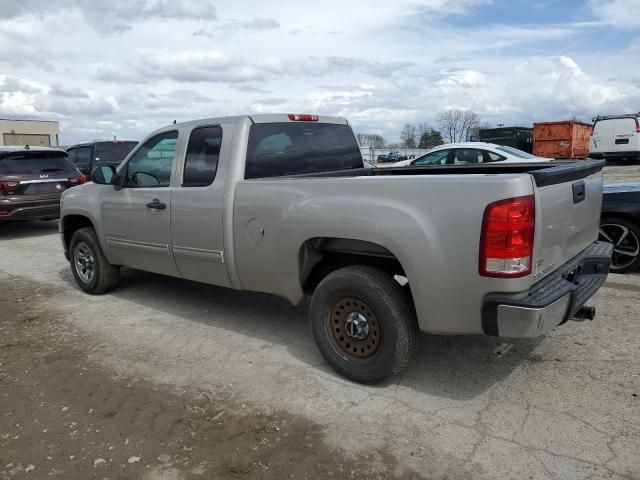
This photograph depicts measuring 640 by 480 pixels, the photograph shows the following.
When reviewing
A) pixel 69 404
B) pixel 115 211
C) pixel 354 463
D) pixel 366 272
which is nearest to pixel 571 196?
pixel 366 272

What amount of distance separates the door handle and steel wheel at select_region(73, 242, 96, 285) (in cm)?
150

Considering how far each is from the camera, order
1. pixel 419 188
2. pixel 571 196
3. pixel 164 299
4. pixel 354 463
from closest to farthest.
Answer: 1. pixel 354 463
2. pixel 419 188
3. pixel 571 196
4. pixel 164 299

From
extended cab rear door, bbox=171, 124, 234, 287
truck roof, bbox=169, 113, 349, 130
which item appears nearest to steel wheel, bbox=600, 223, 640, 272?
truck roof, bbox=169, 113, 349, 130

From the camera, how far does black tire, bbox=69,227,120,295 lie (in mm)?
5945

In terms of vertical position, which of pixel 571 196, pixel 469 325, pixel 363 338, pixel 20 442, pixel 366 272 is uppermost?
pixel 571 196

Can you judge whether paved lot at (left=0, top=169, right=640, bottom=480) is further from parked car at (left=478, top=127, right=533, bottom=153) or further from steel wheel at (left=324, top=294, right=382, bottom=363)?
parked car at (left=478, top=127, right=533, bottom=153)

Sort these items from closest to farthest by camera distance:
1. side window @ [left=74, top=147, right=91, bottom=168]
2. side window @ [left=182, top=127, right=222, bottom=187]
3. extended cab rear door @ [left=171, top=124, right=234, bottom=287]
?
extended cab rear door @ [left=171, top=124, right=234, bottom=287] < side window @ [left=182, top=127, right=222, bottom=187] < side window @ [left=74, top=147, right=91, bottom=168]

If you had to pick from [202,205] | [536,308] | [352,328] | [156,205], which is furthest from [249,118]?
[536,308]

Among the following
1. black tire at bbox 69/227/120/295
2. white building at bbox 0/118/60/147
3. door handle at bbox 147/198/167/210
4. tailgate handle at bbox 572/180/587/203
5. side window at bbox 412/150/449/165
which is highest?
white building at bbox 0/118/60/147

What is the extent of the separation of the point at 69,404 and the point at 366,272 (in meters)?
2.18

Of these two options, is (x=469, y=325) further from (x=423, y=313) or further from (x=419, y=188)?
(x=419, y=188)

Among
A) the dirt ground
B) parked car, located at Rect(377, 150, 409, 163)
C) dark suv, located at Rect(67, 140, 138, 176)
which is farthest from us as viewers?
parked car, located at Rect(377, 150, 409, 163)

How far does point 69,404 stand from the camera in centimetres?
361

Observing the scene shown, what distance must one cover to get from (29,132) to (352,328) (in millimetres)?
89614
